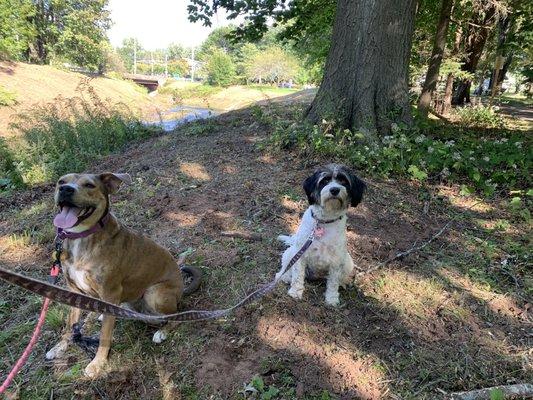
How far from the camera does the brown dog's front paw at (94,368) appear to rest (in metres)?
3.00

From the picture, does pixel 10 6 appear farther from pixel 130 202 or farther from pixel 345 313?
pixel 345 313

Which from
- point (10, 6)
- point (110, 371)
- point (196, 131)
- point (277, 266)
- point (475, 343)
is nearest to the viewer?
point (110, 371)

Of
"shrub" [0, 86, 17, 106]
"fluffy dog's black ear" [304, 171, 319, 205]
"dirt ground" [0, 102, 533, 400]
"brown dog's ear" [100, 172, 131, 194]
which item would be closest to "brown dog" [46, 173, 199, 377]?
"brown dog's ear" [100, 172, 131, 194]

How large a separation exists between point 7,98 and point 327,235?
20.4 m

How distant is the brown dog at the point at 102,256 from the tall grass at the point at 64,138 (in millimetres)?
6190

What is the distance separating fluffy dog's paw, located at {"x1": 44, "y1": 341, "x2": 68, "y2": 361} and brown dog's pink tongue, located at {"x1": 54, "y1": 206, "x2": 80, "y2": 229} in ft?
3.88

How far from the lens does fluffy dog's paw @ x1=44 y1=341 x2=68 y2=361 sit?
3.23m

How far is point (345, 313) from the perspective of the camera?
12.0ft

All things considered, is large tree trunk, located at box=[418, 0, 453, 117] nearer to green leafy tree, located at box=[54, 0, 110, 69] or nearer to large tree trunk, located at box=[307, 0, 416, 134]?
large tree trunk, located at box=[307, 0, 416, 134]

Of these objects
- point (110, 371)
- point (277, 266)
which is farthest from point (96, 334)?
point (277, 266)

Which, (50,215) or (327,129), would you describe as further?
(327,129)

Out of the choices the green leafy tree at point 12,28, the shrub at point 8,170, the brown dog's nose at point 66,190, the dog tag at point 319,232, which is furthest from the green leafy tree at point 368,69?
the green leafy tree at point 12,28

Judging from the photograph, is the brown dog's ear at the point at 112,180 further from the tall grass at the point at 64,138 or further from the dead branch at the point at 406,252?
the tall grass at the point at 64,138

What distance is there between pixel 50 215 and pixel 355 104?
5486 mm
